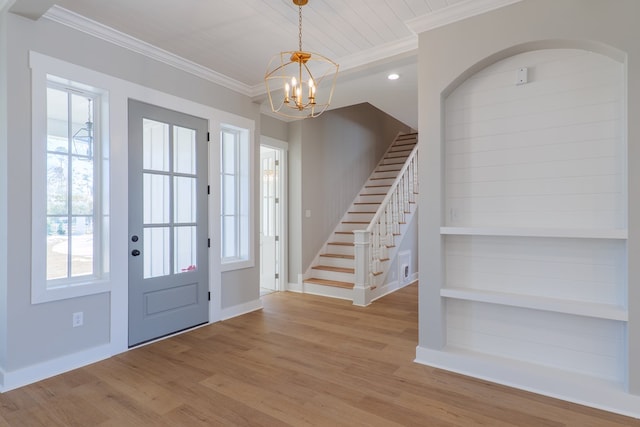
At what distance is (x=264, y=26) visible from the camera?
290cm

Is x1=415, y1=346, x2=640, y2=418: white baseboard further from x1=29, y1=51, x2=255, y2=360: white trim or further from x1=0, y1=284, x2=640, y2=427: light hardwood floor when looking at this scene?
x1=29, y1=51, x2=255, y2=360: white trim

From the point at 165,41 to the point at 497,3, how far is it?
9.09ft

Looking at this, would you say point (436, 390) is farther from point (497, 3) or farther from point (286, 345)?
point (497, 3)

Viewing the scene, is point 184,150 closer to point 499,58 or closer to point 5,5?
point 5,5

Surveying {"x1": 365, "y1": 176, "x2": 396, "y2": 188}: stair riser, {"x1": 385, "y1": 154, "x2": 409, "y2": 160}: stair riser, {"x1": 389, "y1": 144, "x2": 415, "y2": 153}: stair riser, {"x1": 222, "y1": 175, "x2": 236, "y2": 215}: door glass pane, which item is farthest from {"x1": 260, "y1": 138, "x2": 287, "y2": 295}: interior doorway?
{"x1": 389, "y1": 144, "x2": 415, "y2": 153}: stair riser

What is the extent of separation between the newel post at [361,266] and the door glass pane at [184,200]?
212 centimetres

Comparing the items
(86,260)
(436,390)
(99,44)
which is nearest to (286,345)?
(436,390)

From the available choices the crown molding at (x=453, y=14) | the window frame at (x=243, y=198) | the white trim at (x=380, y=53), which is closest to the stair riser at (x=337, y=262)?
the window frame at (x=243, y=198)

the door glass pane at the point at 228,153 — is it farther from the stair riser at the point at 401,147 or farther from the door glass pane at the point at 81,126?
the stair riser at the point at 401,147

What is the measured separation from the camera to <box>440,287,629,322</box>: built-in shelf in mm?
2209

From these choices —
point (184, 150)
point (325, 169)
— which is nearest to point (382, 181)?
point (325, 169)

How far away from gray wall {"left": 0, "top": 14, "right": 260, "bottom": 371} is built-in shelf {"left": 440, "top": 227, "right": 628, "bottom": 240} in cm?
302

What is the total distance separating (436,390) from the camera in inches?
95.3

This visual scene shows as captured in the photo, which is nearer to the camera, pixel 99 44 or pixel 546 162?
pixel 546 162
